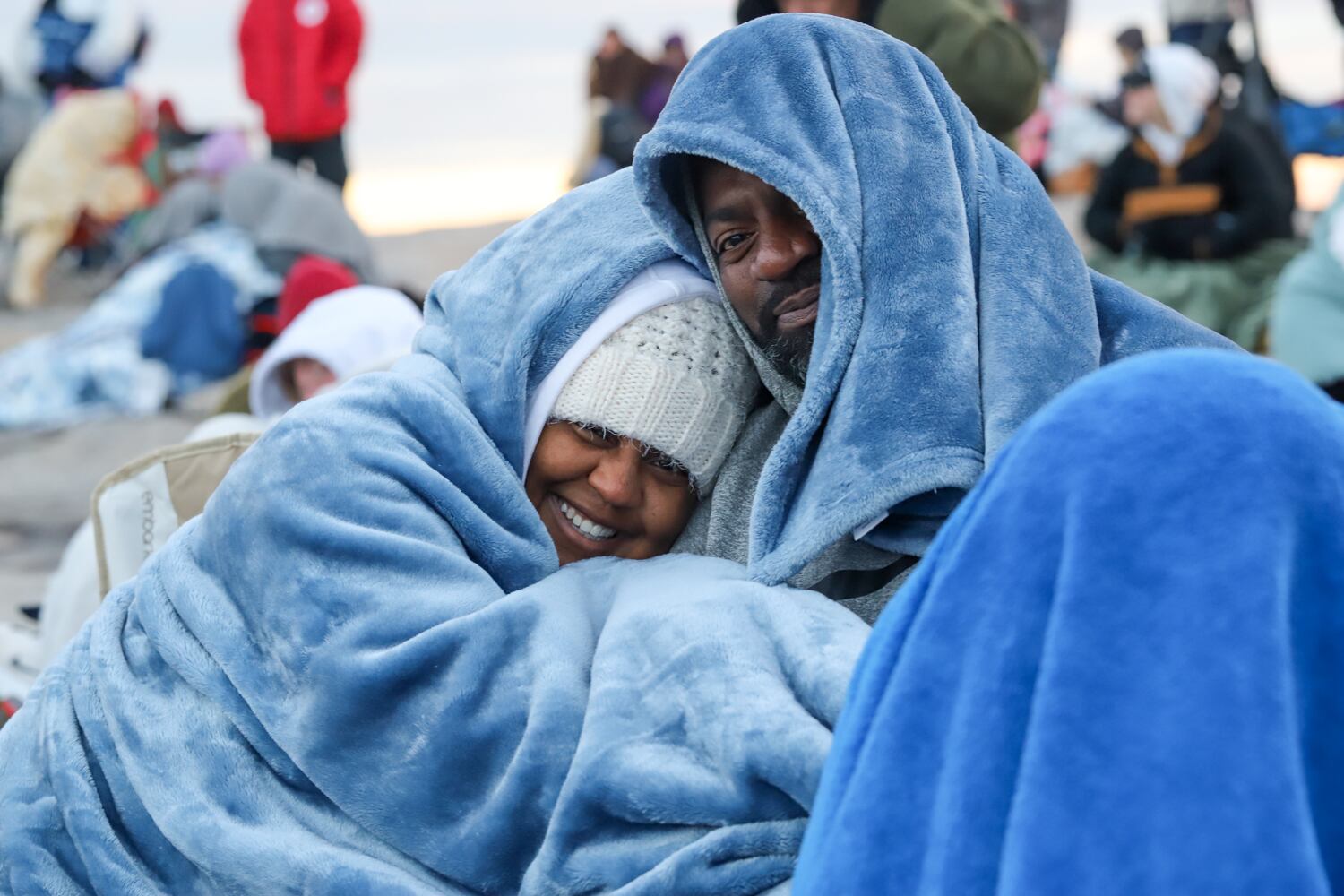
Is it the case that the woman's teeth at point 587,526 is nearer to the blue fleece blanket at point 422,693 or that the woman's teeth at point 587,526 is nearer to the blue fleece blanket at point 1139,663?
the blue fleece blanket at point 422,693

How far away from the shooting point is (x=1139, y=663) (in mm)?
890

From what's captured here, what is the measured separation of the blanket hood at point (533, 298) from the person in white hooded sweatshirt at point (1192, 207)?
4.18 m

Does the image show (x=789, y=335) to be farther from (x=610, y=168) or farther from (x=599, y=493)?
(x=610, y=168)

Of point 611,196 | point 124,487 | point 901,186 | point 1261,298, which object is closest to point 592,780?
point 901,186

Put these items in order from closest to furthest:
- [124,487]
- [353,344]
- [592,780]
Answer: [592,780]
[124,487]
[353,344]

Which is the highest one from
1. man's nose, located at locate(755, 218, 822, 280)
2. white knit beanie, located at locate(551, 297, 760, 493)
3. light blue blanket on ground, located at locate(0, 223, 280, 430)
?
man's nose, located at locate(755, 218, 822, 280)

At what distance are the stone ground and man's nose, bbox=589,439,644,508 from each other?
2192 millimetres

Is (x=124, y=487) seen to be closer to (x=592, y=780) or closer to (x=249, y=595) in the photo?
(x=249, y=595)

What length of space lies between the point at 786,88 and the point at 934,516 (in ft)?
1.53

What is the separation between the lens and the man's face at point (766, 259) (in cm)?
183

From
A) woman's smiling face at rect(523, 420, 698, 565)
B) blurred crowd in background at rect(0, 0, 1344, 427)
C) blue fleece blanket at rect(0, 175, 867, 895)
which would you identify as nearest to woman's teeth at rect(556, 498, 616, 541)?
woman's smiling face at rect(523, 420, 698, 565)

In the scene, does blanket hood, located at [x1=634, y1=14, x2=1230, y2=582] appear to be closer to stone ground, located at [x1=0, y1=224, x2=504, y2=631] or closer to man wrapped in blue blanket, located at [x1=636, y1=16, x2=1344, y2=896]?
man wrapped in blue blanket, located at [x1=636, y1=16, x2=1344, y2=896]

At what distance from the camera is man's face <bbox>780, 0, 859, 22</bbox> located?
3096mm

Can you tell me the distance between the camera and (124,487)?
2635 mm
